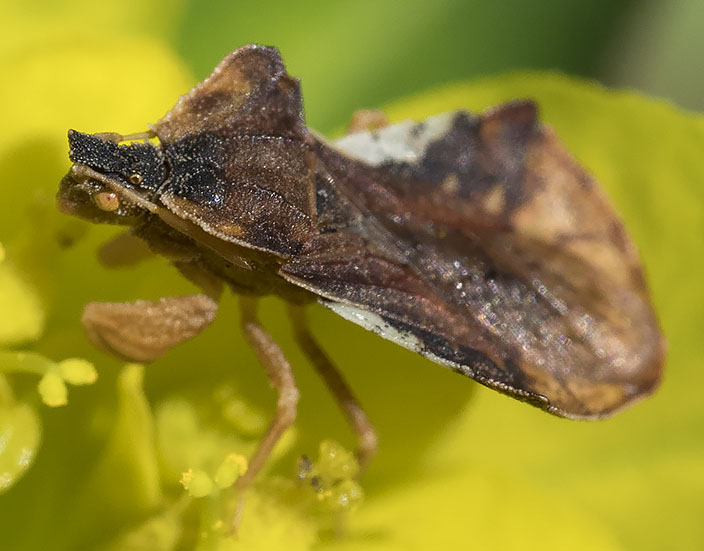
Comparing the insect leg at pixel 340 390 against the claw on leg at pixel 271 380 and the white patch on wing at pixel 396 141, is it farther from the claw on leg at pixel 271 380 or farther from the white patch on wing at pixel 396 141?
the white patch on wing at pixel 396 141

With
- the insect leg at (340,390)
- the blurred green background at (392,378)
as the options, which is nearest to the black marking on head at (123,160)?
the blurred green background at (392,378)

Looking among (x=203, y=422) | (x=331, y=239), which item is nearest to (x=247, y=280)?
(x=331, y=239)

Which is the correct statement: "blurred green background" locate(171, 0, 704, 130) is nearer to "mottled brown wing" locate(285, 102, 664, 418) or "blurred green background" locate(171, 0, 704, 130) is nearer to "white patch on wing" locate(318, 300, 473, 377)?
"mottled brown wing" locate(285, 102, 664, 418)

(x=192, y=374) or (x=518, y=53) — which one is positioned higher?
(x=518, y=53)

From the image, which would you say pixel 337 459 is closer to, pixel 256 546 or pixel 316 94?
pixel 256 546

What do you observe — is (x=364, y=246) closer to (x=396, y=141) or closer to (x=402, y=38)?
(x=396, y=141)

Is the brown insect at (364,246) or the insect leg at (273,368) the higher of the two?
the brown insect at (364,246)

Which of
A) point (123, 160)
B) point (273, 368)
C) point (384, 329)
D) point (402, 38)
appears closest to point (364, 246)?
point (384, 329)
